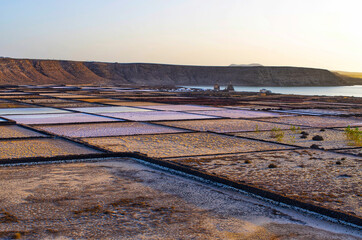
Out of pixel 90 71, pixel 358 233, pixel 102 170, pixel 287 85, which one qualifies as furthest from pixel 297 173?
pixel 287 85

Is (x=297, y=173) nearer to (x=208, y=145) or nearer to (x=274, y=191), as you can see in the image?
(x=274, y=191)

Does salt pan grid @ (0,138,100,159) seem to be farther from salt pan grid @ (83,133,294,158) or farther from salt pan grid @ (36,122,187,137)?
salt pan grid @ (36,122,187,137)

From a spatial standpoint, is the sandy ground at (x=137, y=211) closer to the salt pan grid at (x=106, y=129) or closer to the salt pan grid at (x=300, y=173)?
the salt pan grid at (x=300, y=173)

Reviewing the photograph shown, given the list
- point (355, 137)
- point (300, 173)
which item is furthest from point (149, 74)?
point (300, 173)

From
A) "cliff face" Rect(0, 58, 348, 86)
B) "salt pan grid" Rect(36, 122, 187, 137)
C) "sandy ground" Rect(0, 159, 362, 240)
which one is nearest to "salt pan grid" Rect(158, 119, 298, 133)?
"salt pan grid" Rect(36, 122, 187, 137)

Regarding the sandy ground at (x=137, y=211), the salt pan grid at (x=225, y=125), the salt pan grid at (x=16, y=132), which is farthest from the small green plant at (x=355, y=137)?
the salt pan grid at (x=16, y=132)

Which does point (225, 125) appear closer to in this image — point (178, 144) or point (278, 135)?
point (278, 135)
